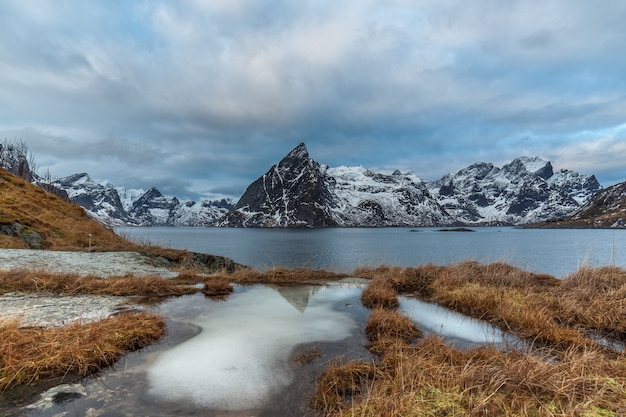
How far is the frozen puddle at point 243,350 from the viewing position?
5465 millimetres

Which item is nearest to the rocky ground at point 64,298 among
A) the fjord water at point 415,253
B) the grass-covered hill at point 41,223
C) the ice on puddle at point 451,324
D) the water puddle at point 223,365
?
the water puddle at point 223,365

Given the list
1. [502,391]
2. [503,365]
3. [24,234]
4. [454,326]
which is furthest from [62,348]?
[24,234]

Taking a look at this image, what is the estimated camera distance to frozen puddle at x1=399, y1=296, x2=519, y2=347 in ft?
26.7

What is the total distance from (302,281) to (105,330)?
395 inches

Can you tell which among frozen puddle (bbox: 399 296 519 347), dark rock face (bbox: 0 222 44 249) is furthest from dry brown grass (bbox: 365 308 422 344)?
dark rock face (bbox: 0 222 44 249)

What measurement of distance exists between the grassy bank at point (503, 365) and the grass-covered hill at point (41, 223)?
21631 mm

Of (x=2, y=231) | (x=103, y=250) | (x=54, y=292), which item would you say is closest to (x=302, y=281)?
(x=54, y=292)

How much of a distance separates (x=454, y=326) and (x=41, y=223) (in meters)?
29.7

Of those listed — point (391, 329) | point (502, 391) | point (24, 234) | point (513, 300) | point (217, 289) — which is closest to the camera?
point (502, 391)

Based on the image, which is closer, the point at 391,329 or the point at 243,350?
the point at 243,350

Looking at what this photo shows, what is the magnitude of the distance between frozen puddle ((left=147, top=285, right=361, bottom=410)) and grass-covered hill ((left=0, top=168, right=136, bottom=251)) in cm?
1653

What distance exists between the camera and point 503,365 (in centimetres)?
558

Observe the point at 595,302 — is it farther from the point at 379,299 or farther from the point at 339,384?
the point at 339,384

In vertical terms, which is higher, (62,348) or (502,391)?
(62,348)
